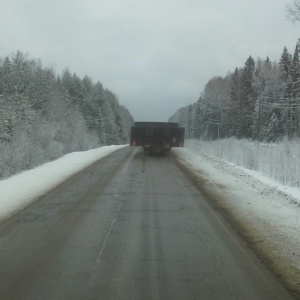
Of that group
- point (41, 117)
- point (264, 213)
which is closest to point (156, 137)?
point (264, 213)

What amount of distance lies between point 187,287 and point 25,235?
3.06 meters

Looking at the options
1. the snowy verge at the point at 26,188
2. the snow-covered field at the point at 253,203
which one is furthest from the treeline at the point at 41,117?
the snow-covered field at the point at 253,203

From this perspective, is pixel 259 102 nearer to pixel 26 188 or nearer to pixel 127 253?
pixel 26 188

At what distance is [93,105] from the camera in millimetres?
82688

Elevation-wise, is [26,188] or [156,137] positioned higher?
[156,137]

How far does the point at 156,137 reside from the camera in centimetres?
A: 2208

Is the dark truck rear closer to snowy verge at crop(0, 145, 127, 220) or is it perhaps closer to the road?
snowy verge at crop(0, 145, 127, 220)

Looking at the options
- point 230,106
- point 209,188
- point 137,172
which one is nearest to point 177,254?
point 209,188

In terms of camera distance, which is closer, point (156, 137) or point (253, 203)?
point (253, 203)

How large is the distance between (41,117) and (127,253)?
131ft

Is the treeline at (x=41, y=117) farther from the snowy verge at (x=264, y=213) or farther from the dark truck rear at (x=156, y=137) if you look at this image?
the snowy verge at (x=264, y=213)

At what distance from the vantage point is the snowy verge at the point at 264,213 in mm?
4746

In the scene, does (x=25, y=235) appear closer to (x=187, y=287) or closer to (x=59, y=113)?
(x=187, y=287)

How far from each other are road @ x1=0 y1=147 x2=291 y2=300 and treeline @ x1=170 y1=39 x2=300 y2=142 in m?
42.9
